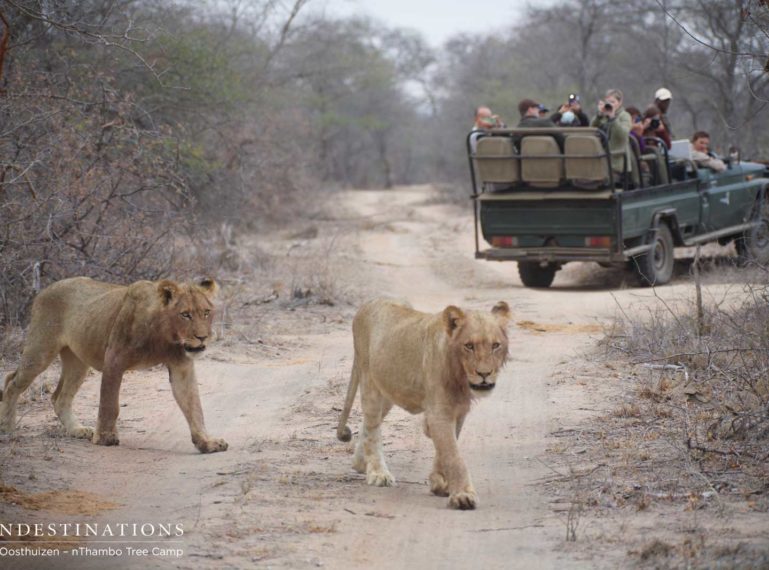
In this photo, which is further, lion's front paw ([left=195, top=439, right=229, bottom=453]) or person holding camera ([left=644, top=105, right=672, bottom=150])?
person holding camera ([left=644, top=105, right=672, bottom=150])

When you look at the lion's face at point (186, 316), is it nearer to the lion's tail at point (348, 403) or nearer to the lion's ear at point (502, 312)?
the lion's tail at point (348, 403)

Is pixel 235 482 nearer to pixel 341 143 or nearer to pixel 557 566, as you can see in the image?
pixel 557 566

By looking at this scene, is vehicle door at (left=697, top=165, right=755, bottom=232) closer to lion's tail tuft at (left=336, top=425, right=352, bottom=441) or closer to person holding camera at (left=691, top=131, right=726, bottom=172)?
person holding camera at (left=691, top=131, right=726, bottom=172)

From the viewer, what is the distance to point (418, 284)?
1539 centimetres

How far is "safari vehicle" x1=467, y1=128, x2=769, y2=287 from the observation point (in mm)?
12789

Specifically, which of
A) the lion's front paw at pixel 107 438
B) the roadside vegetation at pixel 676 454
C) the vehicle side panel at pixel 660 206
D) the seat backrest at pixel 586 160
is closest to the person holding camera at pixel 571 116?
the seat backrest at pixel 586 160

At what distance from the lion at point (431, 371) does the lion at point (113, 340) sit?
886 millimetres

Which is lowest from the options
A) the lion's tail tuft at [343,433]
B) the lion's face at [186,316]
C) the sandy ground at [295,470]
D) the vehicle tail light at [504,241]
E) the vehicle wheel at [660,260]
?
the sandy ground at [295,470]

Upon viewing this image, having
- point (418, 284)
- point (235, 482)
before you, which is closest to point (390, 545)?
point (235, 482)

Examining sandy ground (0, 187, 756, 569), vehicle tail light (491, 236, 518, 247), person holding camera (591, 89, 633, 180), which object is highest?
person holding camera (591, 89, 633, 180)

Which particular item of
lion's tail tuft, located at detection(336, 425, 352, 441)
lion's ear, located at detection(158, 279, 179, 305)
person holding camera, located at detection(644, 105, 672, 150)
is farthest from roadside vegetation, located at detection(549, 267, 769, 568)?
person holding camera, located at detection(644, 105, 672, 150)

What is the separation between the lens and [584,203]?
511 inches

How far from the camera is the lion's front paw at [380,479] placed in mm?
5652

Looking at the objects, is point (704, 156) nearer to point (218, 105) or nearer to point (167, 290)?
point (218, 105)
